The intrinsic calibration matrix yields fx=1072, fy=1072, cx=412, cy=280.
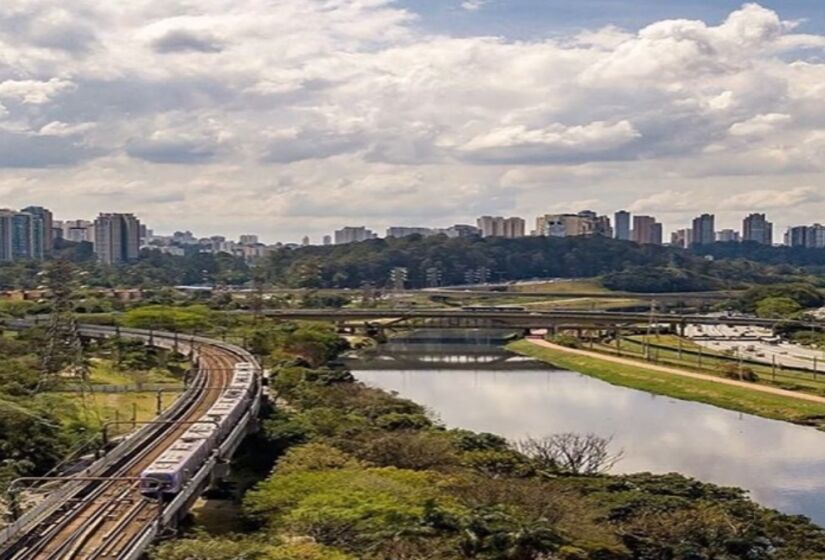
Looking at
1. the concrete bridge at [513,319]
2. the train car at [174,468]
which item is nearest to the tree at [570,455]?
the train car at [174,468]

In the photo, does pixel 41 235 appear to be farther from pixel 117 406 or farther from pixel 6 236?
pixel 117 406

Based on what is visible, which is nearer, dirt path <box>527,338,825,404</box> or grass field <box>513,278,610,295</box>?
dirt path <box>527,338,825,404</box>

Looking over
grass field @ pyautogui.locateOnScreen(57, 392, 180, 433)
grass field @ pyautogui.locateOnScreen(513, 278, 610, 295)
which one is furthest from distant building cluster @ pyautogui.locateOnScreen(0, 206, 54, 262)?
grass field @ pyautogui.locateOnScreen(57, 392, 180, 433)

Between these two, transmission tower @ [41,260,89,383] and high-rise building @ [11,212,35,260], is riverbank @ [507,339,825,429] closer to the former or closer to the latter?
transmission tower @ [41,260,89,383]

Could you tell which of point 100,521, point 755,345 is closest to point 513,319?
point 755,345

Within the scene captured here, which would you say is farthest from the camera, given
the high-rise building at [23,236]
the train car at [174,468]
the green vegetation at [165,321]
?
the high-rise building at [23,236]

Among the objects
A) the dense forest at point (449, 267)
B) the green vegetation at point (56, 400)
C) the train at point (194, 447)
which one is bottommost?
the green vegetation at point (56, 400)

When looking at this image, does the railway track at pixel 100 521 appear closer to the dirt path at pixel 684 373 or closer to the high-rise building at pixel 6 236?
the dirt path at pixel 684 373
